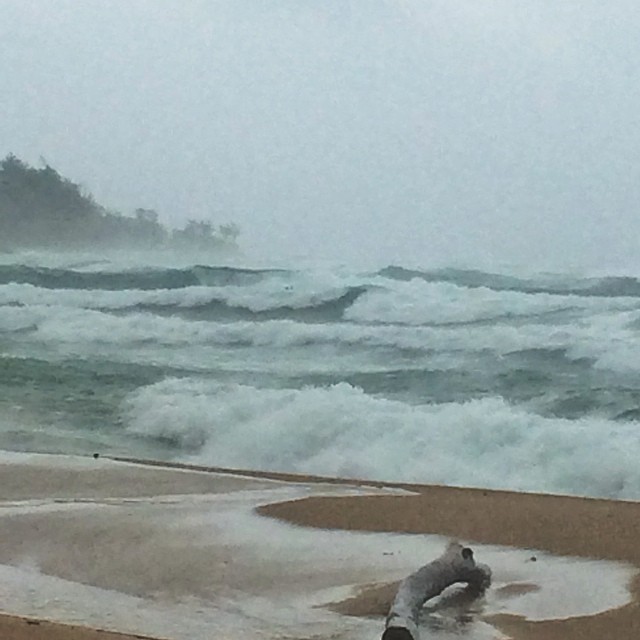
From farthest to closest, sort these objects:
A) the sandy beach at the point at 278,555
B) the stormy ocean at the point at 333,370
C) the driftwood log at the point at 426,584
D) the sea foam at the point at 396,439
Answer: the stormy ocean at the point at 333,370 < the sea foam at the point at 396,439 < the sandy beach at the point at 278,555 < the driftwood log at the point at 426,584

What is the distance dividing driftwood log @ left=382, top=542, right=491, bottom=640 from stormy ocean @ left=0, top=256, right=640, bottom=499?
15.3ft

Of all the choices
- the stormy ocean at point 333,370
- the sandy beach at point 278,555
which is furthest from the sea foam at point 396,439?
the sandy beach at point 278,555

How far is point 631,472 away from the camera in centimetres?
866

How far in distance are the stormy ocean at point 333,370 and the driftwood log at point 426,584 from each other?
4669 mm

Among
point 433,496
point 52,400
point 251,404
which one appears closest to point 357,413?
point 251,404

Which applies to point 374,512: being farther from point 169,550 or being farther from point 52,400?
point 52,400

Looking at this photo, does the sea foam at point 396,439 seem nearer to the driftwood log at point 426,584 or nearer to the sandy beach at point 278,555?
the sandy beach at point 278,555

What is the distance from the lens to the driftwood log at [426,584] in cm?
313

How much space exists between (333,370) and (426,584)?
30.9ft

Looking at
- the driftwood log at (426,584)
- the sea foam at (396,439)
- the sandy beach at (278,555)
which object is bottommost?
the sea foam at (396,439)

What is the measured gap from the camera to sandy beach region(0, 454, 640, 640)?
369 centimetres

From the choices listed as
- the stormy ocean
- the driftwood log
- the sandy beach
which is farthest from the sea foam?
the driftwood log

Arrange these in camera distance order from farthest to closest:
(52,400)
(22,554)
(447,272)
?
(447,272) → (52,400) → (22,554)

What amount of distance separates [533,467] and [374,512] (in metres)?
3.43
